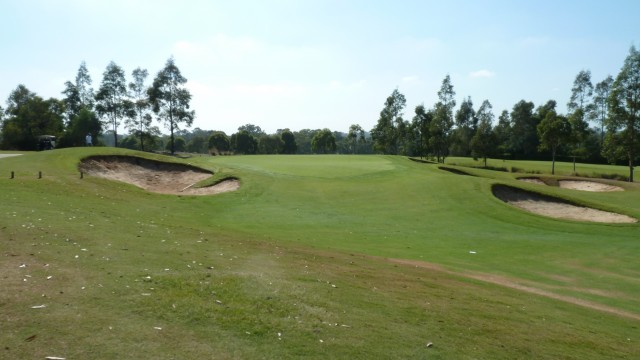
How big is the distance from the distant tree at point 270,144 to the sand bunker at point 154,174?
335 ft

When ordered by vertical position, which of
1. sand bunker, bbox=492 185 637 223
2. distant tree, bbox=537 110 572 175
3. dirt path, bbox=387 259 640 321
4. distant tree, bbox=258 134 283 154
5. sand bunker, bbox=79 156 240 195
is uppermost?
distant tree, bbox=537 110 572 175

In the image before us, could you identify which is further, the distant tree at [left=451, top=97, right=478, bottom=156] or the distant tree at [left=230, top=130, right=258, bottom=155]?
the distant tree at [left=230, top=130, right=258, bottom=155]

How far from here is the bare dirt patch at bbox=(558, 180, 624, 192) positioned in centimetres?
4669

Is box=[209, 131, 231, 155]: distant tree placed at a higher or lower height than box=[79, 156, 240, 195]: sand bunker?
higher

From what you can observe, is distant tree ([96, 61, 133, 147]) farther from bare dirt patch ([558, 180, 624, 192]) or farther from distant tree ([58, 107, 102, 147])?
bare dirt patch ([558, 180, 624, 192])

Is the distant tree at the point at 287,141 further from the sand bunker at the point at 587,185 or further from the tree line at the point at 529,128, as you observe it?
the sand bunker at the point at 587,185

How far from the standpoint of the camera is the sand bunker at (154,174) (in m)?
35.9

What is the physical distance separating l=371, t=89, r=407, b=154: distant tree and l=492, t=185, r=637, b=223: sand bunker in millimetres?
63357

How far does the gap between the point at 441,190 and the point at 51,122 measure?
261 feet

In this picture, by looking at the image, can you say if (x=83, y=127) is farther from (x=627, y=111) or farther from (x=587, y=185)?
(x=627, y=111)

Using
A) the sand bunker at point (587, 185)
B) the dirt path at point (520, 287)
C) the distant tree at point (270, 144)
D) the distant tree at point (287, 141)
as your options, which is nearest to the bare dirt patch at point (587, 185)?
the sand bunker at point (587, 185)

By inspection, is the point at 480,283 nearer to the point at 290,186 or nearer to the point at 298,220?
the point at 298,220

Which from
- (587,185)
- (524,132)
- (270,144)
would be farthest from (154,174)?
(270,144)

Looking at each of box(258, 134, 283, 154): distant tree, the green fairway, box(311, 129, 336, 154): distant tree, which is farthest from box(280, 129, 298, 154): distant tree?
the green fairway
